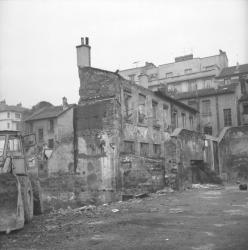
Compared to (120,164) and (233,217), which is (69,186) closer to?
(120,164)

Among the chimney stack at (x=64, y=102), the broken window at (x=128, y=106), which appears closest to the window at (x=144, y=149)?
the broken window at (x=128, y=106)

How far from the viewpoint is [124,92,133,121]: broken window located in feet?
77.5

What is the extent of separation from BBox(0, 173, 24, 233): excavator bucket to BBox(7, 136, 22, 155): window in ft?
9.52

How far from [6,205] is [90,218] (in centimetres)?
408

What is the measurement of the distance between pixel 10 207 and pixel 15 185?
577 mm

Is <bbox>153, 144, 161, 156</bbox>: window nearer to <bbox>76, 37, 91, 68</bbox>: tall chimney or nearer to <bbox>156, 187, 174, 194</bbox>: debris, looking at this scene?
<bbox>156, 187, 174, 194</bbox>: debris

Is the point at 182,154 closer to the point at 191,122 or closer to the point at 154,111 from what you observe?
the point at 154,111

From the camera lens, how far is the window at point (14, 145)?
12148 mm

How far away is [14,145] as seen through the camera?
12320mm

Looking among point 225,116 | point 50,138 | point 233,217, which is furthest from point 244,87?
point 233,217

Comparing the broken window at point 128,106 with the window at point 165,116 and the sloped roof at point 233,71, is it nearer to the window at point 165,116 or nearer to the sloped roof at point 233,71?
the window at point 165,116

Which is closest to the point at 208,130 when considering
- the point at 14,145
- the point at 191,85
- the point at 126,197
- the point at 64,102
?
the point at 191,85

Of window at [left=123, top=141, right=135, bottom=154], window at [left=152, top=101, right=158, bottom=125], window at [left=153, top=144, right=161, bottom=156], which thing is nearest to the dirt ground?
window at [left=123, top=141, right=135, bottom=154]

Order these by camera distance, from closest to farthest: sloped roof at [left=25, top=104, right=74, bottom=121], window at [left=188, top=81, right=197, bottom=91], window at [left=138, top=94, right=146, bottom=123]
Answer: window at [left=138, top=94, right=146, bottom=123], sloped roof at [left=25, top=104, right=74, bottom=121], window at [left=188, top=81, right=197, bottom=91]
